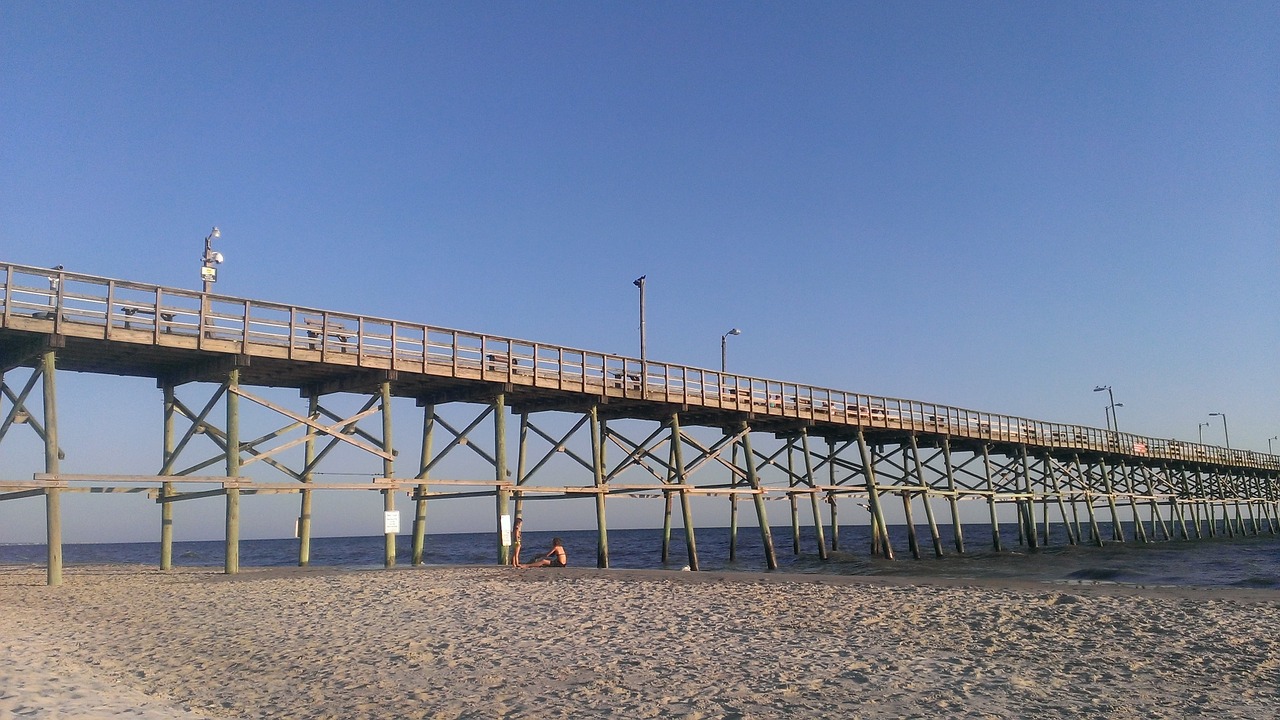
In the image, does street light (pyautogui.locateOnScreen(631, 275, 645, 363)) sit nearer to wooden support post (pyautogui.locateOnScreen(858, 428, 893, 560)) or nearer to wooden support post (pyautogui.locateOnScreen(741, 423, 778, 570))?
wooden support post (pyautogui.locateOnScreen(741, 423, 778, 570))

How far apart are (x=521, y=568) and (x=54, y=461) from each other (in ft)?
34.8

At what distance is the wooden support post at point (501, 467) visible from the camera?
23219mm

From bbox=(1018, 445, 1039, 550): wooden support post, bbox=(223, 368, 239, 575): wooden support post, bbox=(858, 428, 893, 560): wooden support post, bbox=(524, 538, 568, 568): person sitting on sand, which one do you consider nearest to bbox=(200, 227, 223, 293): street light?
bbox=(223, 368, 239, 575): wooden support post

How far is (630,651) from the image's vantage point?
1059cm

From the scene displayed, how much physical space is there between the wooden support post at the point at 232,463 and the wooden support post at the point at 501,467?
643cm

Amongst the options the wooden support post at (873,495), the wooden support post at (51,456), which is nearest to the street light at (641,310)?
the wooden support post at (873,495)

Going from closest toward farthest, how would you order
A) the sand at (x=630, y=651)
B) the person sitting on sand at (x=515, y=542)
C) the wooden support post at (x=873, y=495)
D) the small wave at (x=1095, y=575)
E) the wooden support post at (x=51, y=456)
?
the sand at (x=630, y=651)
the wooden support post at (x=51, y=456)
the person sitting on sand at (x=515, y=542)
the small wave at (x=1095, y=575)
the wooden support post at (x=873, y=495)

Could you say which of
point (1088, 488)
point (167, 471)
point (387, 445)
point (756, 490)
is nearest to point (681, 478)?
point (756, 490)

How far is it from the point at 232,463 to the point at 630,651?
1265 cm

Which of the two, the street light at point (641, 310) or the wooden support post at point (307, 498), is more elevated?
the street light at point (641, 310)

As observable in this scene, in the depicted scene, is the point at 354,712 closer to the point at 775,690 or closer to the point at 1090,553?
the point at 775,690

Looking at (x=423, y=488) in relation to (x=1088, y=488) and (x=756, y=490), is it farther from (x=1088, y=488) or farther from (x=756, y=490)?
(x=1088, y=488)

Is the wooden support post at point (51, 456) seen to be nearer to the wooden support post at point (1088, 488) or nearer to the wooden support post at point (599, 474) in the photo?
the wooden support post at point (599, 474)

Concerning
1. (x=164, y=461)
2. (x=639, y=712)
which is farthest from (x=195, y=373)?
(x=639, y=712)
